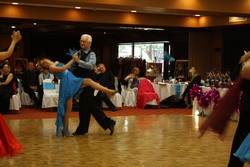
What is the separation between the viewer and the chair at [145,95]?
13.3 meters

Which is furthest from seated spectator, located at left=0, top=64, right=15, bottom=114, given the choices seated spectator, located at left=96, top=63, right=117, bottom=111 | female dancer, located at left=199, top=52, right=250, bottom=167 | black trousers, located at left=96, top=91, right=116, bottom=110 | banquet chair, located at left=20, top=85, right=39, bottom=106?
female dancer, located at left=199, top=52, right=250, bottom=167

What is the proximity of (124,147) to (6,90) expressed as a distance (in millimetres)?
5908

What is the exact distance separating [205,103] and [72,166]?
20.9 feet

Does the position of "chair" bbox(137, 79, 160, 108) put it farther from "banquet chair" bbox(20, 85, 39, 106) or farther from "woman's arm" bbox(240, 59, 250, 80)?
"woman's arm" bbox(240, 59, 250, 80)

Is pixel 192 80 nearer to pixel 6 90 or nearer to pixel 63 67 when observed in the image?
pixel 6 90

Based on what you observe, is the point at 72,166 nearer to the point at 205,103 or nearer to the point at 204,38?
the point at 205,103

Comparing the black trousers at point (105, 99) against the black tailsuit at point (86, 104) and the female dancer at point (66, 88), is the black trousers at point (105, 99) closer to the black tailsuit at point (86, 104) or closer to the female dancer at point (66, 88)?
the black tailsuit at point (86, 104)

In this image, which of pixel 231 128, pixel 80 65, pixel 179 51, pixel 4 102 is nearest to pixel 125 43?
pixel 179 51

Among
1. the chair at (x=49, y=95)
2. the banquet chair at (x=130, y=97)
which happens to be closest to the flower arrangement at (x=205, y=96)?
the banquet chair at (x=130, y=97)

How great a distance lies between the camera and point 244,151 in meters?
3.71

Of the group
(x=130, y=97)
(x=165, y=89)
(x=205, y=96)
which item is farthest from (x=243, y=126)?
(x=130, y=97)

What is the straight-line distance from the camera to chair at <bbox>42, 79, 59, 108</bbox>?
12.2 m

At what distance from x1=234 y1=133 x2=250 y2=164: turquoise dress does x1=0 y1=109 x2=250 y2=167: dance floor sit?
1.54 metres

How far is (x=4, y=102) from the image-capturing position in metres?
11.5
